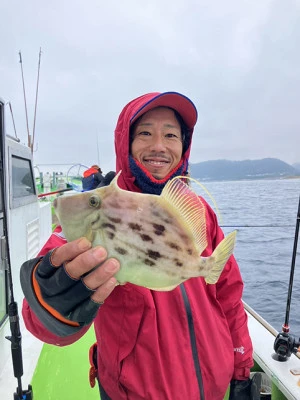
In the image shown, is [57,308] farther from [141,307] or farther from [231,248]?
[231,248]

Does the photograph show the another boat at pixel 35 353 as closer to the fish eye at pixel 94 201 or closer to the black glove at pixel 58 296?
the black glove at pixel 58 296

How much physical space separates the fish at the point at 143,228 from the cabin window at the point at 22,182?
2.39 m

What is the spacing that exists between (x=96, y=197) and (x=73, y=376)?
214cm

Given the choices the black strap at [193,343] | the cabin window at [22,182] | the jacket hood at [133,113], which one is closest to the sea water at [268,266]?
the jacket hood at [133,113]

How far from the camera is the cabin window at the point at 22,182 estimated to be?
353 cm

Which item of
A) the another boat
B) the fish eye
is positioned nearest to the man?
the fish eye

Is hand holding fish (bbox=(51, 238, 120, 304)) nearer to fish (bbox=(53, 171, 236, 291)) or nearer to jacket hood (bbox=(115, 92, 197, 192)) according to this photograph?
fish (bbox=(53, 171, 236, 291))

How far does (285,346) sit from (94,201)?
7.50 ft

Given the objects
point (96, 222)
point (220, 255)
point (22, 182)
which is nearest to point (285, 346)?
point (220, 255)

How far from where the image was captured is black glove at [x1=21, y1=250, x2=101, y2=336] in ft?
4.03

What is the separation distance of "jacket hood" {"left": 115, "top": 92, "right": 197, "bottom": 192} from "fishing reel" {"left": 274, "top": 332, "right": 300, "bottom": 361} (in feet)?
5.64

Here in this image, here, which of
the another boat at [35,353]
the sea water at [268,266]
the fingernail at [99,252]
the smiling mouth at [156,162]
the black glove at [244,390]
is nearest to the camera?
the fingernail at [99,252]

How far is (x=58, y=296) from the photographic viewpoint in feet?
4.19

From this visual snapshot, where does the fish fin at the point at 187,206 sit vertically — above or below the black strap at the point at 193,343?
above
